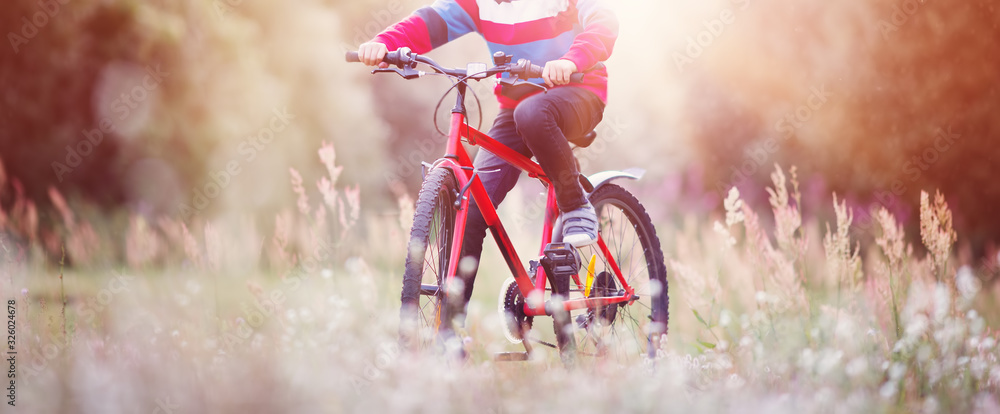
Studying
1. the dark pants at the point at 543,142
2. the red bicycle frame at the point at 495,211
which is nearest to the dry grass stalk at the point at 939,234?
the red bicycle frame at the point at 495,211

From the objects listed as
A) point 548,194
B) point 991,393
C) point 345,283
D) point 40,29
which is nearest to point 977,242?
point 991,393

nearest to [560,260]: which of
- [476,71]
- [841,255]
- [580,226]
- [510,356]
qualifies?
[580,226]

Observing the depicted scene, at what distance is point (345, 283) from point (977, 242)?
5.16 meters

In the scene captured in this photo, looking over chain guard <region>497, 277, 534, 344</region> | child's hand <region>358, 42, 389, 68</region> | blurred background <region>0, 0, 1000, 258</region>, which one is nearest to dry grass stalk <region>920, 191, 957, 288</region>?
chain guard <region>497, 277, 534, 344</region>

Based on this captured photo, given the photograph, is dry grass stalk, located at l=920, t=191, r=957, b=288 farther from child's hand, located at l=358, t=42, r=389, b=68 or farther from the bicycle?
child's hand, located at l=358, t=42, r=389, b=68

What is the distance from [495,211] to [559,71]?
2.06ft

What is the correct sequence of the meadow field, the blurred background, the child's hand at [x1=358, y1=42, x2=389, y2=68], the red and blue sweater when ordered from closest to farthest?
the meadow field < the child's hand at [x1=358, y1=42, x2=389, y2=68] < the red and blue sweater < the blurred background

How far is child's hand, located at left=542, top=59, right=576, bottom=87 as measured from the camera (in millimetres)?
3006

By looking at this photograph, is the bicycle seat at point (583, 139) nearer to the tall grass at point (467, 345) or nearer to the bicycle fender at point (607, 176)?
the bicycle fender at point (607, 176)

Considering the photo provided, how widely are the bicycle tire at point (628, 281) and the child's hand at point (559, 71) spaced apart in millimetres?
998

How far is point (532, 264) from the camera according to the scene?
365 cm

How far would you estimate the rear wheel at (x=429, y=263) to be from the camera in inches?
108

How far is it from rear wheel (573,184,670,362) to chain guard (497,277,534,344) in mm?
349

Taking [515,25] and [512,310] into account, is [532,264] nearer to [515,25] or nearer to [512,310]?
[512,310]
